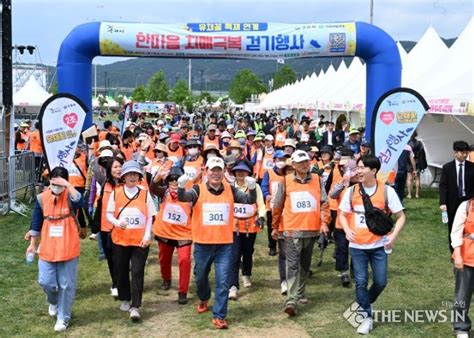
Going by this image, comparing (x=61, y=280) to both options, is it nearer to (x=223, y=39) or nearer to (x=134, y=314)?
(x=134, y=314)

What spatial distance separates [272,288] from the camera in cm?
783

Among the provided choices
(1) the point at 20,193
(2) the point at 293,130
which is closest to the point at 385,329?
(1) the point at 20,193

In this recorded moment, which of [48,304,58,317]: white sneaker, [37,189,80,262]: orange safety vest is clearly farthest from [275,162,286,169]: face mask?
[48,304,58,317]: white sneaker

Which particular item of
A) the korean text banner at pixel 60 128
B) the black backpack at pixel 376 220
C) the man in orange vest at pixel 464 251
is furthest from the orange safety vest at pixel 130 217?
the korean text banner at pixel 60 128

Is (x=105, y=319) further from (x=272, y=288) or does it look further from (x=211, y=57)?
(x=211, y=57)

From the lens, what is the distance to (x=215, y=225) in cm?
622

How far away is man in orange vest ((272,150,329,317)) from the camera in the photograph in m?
6.59

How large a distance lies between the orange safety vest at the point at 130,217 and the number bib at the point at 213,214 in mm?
641

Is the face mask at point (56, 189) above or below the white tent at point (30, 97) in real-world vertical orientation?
below

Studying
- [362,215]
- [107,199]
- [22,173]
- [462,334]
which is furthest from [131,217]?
[22,173]

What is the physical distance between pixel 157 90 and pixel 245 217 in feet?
337

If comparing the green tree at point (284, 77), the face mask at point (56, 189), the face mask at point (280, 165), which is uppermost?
the green tree at point (284, 77)

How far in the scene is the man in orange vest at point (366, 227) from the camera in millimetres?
5844

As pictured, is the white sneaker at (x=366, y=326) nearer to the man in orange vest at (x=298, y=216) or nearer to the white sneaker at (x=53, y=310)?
the man in orange vest at (x=298, y=216)
